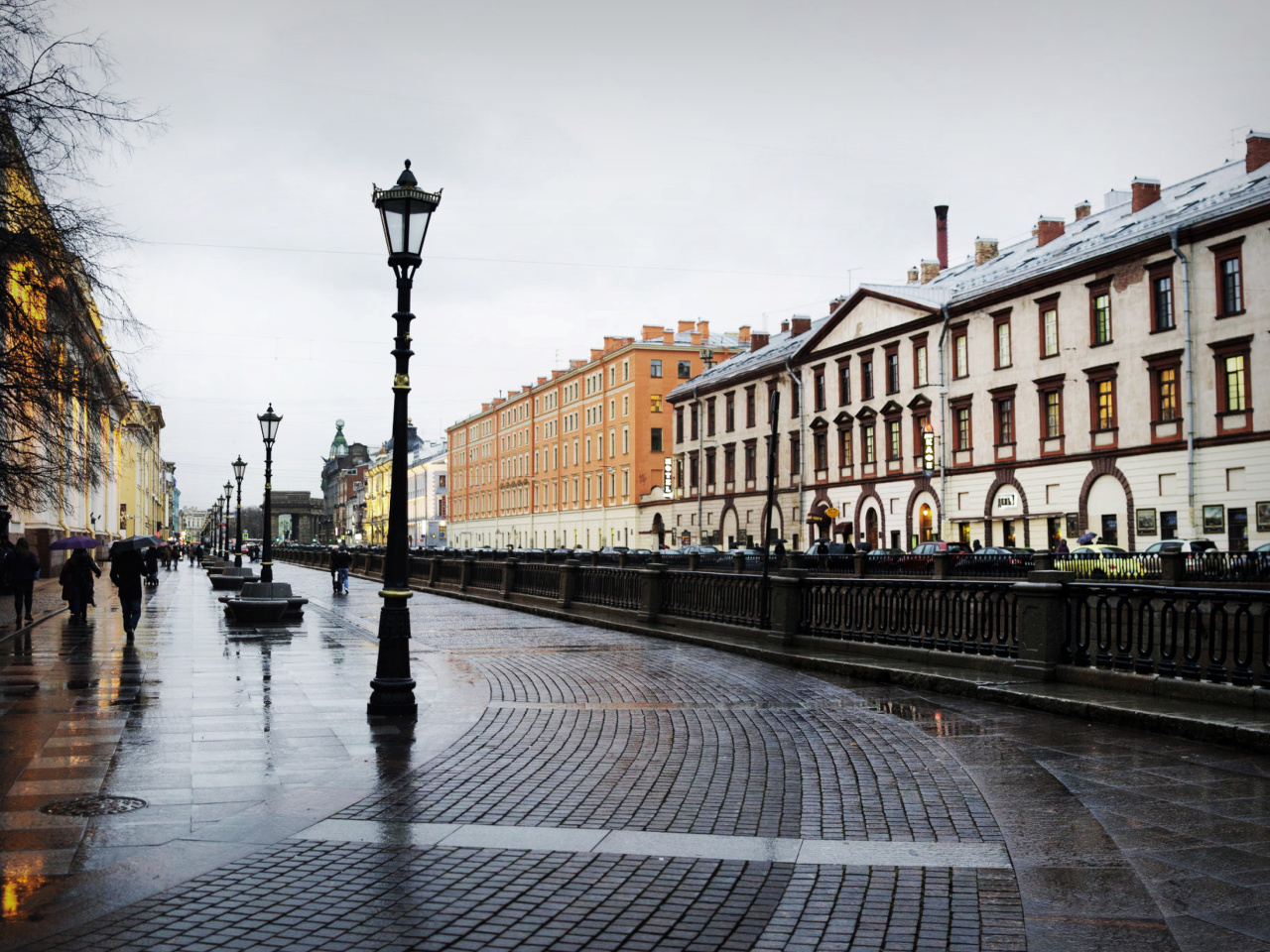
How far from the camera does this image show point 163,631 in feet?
67.0

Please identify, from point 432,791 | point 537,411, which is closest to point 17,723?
point 432,791

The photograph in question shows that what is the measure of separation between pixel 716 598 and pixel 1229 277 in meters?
28.5

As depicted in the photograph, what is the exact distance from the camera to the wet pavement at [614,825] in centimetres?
484

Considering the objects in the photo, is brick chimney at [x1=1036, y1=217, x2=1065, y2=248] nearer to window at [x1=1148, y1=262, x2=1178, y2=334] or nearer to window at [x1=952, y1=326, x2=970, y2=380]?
window at [x1=952, y1=326, x2=970, y2=380]

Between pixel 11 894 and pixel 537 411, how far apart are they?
→ 101 meters

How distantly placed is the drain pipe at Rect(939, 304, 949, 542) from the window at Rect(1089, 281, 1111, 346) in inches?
348

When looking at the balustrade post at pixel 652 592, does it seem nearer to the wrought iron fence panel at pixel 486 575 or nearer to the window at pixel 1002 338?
the wrought iron fence panel at pixel 486 575

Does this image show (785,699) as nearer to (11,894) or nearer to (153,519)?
(11,894)

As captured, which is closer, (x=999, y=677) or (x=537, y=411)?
(x=999, y=677)

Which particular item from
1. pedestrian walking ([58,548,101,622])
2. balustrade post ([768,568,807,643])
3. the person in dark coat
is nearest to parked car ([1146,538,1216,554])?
balustrade post ([768,568,807,643])

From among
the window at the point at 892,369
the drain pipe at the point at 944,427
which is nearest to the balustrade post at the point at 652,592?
the drain pipe at the point at 944,427

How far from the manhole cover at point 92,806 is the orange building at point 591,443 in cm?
7414

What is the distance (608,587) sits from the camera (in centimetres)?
2431

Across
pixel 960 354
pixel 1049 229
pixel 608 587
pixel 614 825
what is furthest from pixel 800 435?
pixel 614 825
